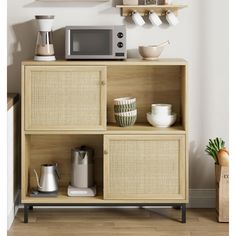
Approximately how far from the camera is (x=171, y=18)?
3.98 metres

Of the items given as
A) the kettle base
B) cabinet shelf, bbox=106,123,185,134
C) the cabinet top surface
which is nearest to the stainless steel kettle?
the kettle base

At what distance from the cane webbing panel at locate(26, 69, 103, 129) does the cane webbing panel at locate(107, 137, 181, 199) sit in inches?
9.6

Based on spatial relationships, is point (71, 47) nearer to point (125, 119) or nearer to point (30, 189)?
point (125, 119)

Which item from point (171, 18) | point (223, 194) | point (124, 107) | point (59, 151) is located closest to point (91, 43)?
point (124, 107)

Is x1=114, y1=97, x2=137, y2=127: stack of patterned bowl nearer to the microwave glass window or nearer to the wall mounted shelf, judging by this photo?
the microwave glass window

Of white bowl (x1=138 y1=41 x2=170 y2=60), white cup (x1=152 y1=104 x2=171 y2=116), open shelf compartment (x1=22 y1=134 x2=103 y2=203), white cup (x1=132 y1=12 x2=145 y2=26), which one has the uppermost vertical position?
white cup (x1=132 y1=12 x2=145 y2=26)

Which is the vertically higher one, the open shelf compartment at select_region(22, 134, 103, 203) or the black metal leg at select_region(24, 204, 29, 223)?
the open shelf compartment at select_region(22, 134, 103, 203)

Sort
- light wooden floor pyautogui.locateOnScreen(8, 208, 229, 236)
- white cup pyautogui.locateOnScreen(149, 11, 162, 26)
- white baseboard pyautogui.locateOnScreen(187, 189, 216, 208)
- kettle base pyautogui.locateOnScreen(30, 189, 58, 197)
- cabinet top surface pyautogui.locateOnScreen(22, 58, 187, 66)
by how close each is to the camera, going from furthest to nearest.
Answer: white baseboard pyautogui.locateOnScreen(187, 189, 216, 208)
white cup pyautogui.locateOnScreen(149, 11, 162, 26)
kettle base pyautogui.locateOnScreen(30, 189, 58, 197)
cabinet top surface pyautogui.locateOnScreen(22, 58, 187, 66)
light wooden floor pyautogui.locateOnScreen(8, 208, 229, 236)

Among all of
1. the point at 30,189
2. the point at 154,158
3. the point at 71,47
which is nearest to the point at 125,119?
the point at 154,158

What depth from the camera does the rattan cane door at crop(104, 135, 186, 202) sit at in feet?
12.5

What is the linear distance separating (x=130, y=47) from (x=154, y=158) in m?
0.80

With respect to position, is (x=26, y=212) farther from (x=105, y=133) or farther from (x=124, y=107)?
(x=124, y=107)

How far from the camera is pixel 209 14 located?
4066mm

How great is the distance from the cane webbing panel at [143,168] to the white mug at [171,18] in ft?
2.66
